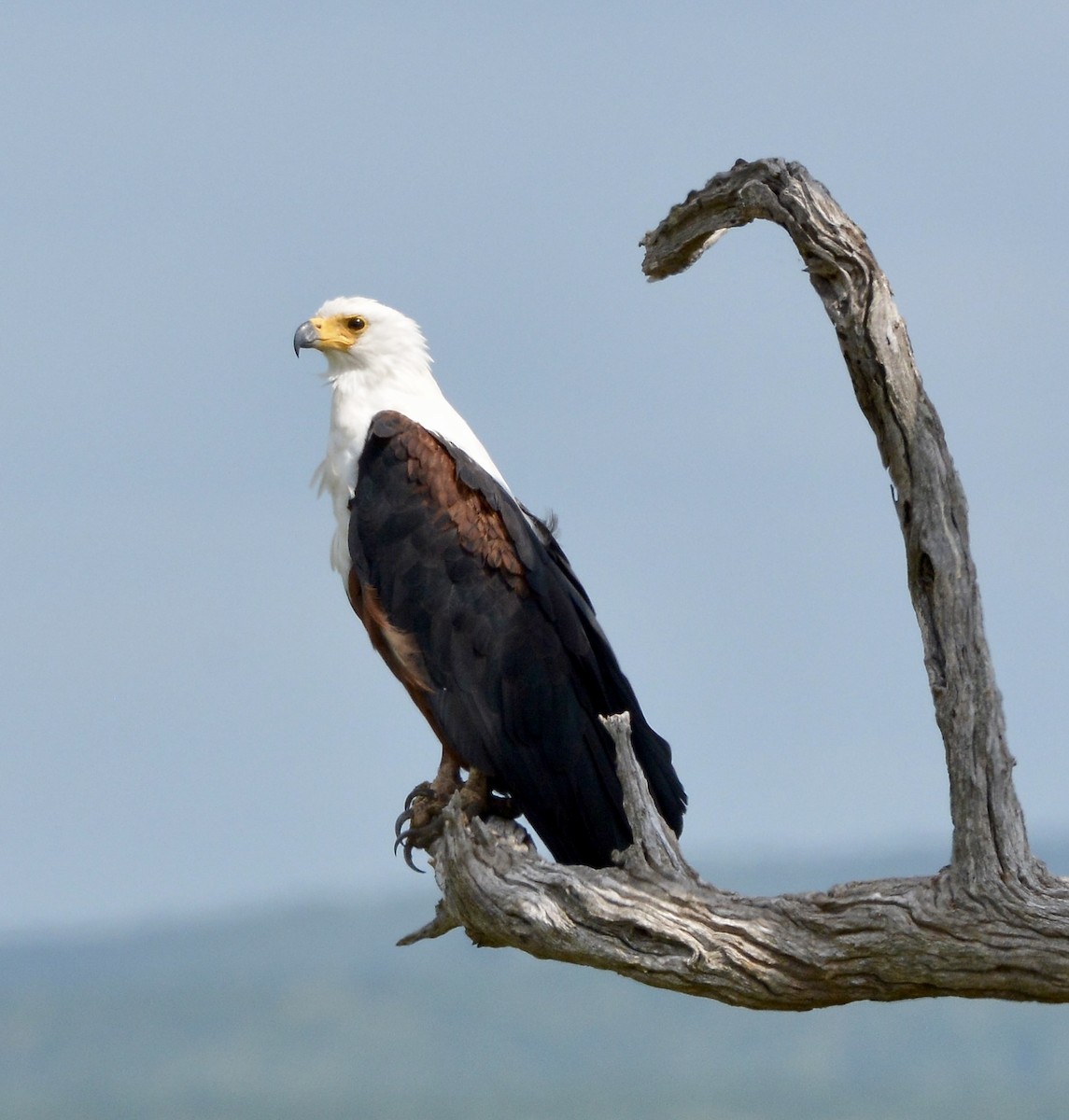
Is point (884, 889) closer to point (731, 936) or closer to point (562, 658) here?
point (731, 936)

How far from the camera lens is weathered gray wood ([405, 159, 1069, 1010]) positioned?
15.5 ft

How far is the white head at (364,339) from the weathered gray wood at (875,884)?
201cm

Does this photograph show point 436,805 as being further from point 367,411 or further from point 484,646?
point 367,411

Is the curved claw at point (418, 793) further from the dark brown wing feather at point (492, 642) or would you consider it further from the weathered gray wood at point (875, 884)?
the weathered gray wood at point (875, 884)

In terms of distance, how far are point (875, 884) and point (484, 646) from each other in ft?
6.27

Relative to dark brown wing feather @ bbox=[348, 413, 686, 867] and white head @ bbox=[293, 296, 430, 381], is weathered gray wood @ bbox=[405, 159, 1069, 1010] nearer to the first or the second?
dark brown wing feather @ bbox=[348, 413, 686, 867]

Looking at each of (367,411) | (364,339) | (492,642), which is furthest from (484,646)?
(364,339)

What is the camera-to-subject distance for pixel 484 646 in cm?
635

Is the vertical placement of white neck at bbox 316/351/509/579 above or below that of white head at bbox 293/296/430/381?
below

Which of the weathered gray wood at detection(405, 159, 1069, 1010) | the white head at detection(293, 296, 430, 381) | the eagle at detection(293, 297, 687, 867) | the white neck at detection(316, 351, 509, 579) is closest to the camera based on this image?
the weathered gray wood at detection(405, 159, 1069, 1010)

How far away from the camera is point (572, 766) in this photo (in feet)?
20.6

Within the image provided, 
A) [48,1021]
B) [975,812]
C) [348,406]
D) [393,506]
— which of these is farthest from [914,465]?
[48,1021]

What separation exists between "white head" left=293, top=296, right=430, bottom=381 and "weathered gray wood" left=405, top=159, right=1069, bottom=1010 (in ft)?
6.60

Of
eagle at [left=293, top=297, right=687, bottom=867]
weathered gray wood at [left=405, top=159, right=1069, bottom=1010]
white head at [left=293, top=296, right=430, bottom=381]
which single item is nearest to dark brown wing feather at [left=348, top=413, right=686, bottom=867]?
eagle at [left=293, top=297, right=687, bottom=867]
